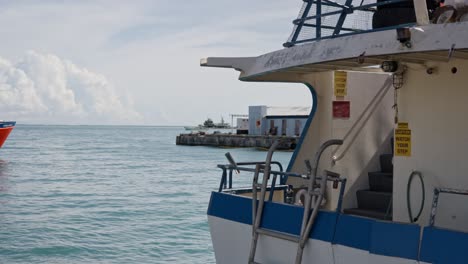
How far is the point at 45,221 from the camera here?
76.9 feet

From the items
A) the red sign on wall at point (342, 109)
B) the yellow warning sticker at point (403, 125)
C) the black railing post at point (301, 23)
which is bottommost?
the yellow warning sticker at point (403, 125)

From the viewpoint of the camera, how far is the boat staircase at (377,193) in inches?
288

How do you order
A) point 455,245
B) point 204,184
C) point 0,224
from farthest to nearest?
point 204,184
point 0,224
point 455,245

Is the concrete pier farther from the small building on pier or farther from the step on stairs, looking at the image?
the step on stairs

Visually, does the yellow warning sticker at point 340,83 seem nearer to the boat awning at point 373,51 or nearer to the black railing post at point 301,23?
the black railing post at point 301,23

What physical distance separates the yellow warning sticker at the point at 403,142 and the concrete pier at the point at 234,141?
5597cm

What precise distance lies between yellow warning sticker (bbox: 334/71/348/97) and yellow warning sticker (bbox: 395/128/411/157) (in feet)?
6.56

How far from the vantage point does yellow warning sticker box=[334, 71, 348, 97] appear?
26.3 ft

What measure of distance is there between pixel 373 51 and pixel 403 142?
1168 mm

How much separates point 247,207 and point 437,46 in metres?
2.55

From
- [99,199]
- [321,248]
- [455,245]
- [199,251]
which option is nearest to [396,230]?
[455,245]

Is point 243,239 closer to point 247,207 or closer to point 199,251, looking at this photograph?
point 247,207

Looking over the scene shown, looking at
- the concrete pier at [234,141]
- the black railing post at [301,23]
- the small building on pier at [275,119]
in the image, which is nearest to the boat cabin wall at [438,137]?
the black railing post at [301,23]

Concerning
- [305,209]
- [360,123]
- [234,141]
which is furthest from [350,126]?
[234,141]
